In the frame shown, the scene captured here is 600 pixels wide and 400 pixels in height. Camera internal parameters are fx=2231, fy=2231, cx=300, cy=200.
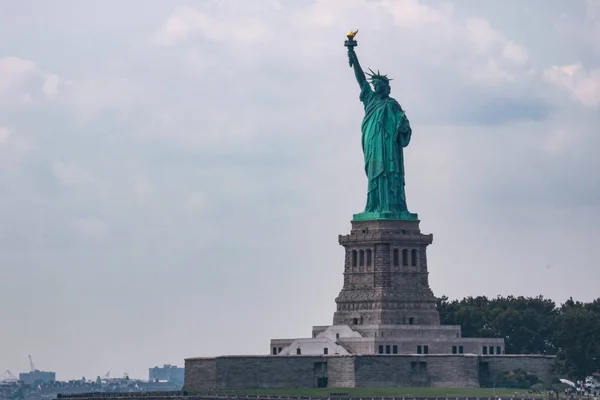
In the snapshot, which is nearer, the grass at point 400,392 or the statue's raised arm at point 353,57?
the grass at point 400,392

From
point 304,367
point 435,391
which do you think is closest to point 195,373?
point 304,367

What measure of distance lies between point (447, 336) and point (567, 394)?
43.5ft

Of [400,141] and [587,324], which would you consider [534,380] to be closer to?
[587,324]

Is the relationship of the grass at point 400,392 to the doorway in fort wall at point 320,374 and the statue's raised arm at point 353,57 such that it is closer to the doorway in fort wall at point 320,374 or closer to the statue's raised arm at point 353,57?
the doorway in fort wall at point 320,374

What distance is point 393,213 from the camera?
578ft

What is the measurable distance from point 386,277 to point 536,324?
20.7 m

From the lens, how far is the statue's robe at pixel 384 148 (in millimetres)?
176125

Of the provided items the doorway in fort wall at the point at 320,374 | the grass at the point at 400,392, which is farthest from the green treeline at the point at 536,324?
the doorway in fort wall at the point at 320,374

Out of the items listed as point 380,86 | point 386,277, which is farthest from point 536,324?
point 380,86

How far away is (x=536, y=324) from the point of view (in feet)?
623

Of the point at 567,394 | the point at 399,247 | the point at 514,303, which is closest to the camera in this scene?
the point at 567,394

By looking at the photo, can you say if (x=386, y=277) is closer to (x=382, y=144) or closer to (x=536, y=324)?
(x=382, y=144)

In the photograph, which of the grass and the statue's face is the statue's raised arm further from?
the grass

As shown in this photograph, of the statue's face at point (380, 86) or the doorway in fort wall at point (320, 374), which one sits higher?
the statue's face at point (380, 86)
